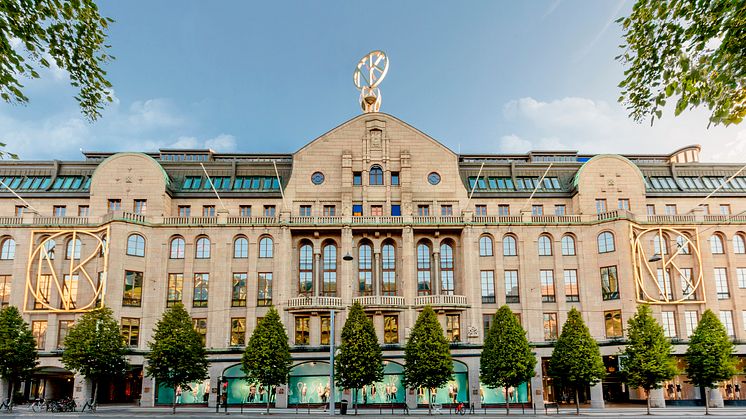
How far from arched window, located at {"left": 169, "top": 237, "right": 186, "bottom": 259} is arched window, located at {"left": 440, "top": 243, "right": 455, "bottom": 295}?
26.8m

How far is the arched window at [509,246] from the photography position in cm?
6119

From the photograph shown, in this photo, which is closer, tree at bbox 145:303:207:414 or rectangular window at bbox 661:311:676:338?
tree at bbox 145:303:207:414

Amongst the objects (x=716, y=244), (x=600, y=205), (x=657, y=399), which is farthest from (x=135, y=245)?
→ (x=716, y=244)

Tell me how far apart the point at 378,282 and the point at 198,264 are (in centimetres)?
1851

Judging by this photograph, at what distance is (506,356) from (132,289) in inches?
1414

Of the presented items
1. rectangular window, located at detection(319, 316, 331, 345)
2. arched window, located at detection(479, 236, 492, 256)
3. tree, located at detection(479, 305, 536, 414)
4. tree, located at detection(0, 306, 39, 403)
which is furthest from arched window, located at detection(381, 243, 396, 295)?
tree, located at detection(0, 306, 39, 403)

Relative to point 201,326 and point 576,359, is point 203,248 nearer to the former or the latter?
point 201,326

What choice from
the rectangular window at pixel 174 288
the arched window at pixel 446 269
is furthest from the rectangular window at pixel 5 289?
the arched window at pixel 446 269

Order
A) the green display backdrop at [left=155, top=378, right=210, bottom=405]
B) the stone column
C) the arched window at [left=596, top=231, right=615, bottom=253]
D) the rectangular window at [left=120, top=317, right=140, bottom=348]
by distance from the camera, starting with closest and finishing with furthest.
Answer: the stone column, the green display backdrop at [left=155, top=378, right=210, bottom=405], the rectangular window at [left=120, top=317, right=140, bottom=348], the arched window at [left=596, top=231, right=615, bottom=253]

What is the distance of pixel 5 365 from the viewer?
49844 millimetres

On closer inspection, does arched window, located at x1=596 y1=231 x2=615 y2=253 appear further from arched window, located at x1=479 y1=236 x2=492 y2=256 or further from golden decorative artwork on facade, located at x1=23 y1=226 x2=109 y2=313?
golden decorative artwork on facade, located at x1=23 y1=226 x2=109 y2=313

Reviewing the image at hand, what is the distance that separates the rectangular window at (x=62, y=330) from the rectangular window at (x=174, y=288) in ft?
30.1

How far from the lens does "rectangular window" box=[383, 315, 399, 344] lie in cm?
5788

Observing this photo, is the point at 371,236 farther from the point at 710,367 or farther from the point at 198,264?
the point at 710,367
